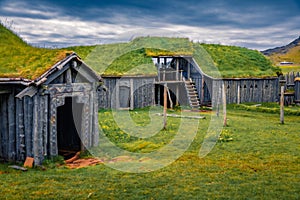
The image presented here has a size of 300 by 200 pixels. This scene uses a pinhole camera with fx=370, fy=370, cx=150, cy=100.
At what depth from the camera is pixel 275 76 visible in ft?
124

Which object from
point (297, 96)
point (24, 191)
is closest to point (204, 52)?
point (297, 96)

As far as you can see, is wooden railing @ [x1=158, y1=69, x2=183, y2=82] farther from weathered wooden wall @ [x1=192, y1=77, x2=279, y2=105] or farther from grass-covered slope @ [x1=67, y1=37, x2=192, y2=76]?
weathered wooden wall @ [x1=192, y1=77, x2=279, y2=105]

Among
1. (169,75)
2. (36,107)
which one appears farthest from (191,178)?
(169,75)

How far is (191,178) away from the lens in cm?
1120

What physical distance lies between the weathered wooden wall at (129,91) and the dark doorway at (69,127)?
43.5 feet

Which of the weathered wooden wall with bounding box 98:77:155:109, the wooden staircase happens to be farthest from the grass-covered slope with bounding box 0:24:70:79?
the wooden staircase

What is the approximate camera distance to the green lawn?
9719 millimetres

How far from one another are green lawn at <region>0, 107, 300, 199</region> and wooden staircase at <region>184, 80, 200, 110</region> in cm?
1771

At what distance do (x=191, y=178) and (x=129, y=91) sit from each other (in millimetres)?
20340

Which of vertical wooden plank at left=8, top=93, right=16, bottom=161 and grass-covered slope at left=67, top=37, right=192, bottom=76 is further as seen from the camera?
grass-covered slope at left=67, top=37, right=192, bottom=76

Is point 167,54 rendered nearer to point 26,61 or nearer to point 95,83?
point 95,83

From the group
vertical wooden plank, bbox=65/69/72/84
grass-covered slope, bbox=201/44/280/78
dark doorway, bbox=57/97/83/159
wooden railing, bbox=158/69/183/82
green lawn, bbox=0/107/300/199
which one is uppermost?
grass-covered slope, bbox=201/44/280/78

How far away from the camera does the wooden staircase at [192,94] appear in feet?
112

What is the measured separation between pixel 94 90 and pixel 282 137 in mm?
9456
